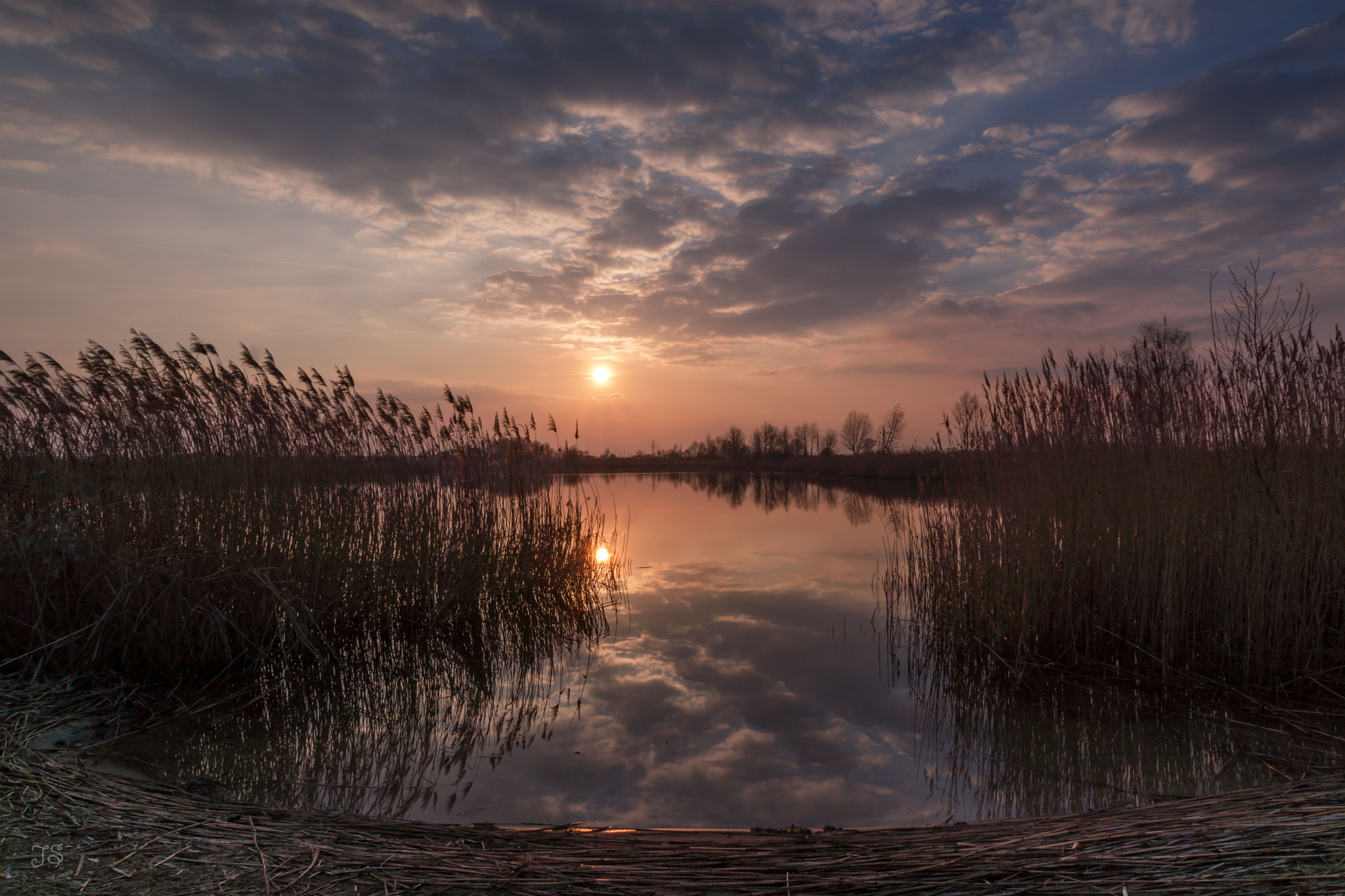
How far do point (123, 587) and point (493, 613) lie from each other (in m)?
2.81

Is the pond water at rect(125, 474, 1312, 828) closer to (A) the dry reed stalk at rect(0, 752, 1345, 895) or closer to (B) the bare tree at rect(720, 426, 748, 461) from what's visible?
(A) the dry reed stalk at rect(0, 752, 1345, 895)

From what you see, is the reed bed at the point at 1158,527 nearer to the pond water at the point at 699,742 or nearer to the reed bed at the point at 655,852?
the pond water at the point at 699,742

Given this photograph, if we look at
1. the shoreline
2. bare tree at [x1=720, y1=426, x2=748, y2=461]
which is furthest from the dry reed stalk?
bare tree at [x1=720, y1=426, x2=748, y2=461]

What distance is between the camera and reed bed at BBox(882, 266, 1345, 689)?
4.14m

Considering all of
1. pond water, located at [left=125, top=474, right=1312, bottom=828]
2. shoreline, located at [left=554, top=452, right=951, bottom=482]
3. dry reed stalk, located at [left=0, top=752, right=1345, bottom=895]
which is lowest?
pond water, located at [left=125, top=474, right=1312, bottom=828]

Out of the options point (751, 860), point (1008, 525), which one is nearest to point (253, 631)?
point (751, 860)

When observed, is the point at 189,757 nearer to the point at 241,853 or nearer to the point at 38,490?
the point at 241,853

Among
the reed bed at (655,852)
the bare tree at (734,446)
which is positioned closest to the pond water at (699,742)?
the reed bed at (655,852)

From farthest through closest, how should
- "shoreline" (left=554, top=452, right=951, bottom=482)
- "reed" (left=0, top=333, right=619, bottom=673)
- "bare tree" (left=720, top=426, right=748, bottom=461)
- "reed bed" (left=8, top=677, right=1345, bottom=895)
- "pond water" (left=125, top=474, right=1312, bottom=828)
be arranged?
"bare tree" (left=720, top=426, right=748, bottom=461) < "shoreline" (left=554, top=452, right=951, bottom=482) < "reed" (left=0, top=333, right=619, bottom=673) < "pond water" (left=125, top=474, right=1312, bottom=828) < "reed bed" (left=8, top=677, right=1345, bottom=895)

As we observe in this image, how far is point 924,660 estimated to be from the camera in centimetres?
500

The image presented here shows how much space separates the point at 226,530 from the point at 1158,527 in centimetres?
687

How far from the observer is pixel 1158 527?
4.48 m

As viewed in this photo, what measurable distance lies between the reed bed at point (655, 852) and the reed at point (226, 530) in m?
1.75

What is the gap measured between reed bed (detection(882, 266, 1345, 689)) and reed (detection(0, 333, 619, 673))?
382 centimetres
